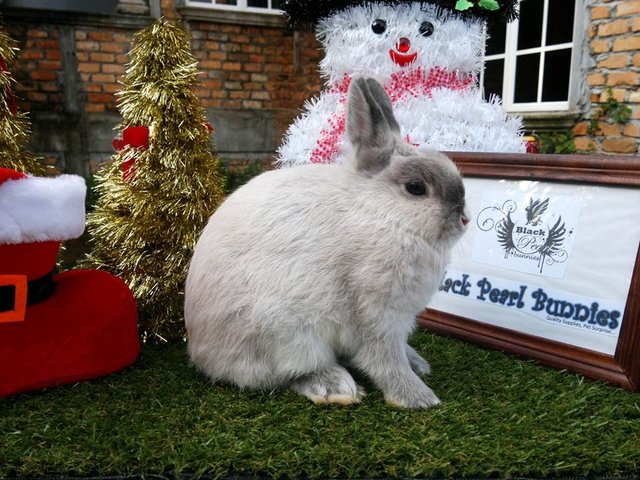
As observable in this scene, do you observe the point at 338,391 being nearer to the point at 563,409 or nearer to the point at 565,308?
the point at 563,409

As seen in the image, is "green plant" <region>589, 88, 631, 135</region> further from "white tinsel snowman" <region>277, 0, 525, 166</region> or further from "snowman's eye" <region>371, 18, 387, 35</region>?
"snowman's eye" <region>371, 18, 387, 35</region>

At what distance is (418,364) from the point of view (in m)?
1.56

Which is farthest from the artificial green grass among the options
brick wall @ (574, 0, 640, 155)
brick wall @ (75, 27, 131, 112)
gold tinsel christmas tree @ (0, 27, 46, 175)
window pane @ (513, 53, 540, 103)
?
brick wall @ (75, 27, 131, 112)

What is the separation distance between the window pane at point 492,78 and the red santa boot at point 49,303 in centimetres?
381

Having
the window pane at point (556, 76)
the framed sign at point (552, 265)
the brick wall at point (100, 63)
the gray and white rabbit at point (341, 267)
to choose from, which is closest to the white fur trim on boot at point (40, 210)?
the gray and white rabbit at point (341, 267)

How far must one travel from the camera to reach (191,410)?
135 centimetres

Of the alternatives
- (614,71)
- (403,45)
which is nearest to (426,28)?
(403,45)

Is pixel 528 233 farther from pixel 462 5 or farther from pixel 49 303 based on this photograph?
pixel 49 303

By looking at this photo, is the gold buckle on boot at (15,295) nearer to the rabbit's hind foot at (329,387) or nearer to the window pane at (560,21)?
the rabbit's hind foot at (329,387)

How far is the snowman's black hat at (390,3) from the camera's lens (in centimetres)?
216

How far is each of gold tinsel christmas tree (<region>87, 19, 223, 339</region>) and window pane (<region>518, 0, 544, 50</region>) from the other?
3.25 metres

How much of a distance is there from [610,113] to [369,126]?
10.4 feet

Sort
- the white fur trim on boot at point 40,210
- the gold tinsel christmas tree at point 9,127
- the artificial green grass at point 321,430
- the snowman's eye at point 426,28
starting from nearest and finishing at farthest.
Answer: the artificial green grass at point 321,430
the white fur trim on boot at point 40,210
the gold tinsel christmas tree at point 9,127
the snowman's eye at point 426,28

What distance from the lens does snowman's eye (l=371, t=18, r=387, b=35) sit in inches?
85.3
